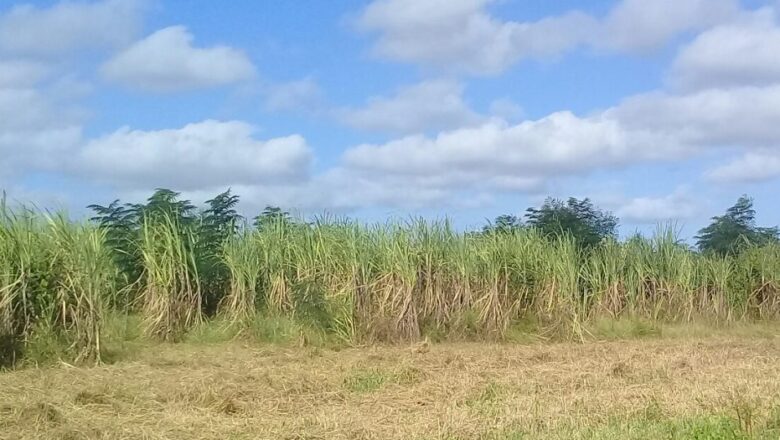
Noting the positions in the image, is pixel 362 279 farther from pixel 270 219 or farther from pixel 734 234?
pixel 734 234

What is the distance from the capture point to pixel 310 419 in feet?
27.4

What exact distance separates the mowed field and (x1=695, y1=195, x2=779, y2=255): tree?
1126 centimetres

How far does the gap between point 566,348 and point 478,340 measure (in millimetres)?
2034

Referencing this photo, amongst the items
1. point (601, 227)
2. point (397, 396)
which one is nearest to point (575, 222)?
point (601, 227)

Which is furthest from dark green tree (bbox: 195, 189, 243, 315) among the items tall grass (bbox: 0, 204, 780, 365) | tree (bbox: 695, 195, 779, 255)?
tree (bbox: 695, 195, 779, 255)

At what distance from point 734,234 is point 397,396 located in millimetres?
19111

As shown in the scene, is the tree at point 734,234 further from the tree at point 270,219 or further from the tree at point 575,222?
the tree at point 270,219

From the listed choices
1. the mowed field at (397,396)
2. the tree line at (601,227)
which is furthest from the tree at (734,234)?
the mowed field at (397,396)

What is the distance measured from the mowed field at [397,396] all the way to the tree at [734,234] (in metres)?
11.3

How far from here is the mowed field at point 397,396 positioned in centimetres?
780

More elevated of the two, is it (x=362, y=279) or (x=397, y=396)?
(x=362, y=279)

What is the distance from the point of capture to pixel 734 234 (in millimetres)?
26156

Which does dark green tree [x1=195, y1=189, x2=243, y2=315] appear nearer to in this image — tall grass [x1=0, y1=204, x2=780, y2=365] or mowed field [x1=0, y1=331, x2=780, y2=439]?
tall grass [x1=0, y1=204, x2=780, y2=365]

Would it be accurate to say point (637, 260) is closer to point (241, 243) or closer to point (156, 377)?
point (241, 243)
